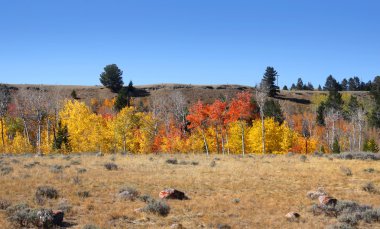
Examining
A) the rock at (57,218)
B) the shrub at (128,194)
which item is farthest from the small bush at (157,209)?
the rock at (57,218)

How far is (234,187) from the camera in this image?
74.5 ft

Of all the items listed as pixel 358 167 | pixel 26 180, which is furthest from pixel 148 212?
pixel 358 167

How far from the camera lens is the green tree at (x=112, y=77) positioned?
12419 cm

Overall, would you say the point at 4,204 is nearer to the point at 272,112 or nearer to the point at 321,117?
the point at 272,112

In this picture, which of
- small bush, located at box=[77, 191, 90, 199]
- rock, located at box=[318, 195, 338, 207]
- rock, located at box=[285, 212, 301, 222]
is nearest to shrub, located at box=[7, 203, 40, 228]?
small bush, located at box=[77, 191, 90, 199]

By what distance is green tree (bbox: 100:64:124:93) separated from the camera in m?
124

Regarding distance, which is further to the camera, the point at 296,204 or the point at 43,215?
the point at 296,204

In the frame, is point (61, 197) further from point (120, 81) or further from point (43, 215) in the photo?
point (120, 81)

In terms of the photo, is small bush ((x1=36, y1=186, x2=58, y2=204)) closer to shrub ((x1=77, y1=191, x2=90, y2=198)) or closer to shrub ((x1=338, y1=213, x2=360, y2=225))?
shrub ((x1=77, y1=191, x2=90, y2=198))

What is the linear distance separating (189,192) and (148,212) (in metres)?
5.47

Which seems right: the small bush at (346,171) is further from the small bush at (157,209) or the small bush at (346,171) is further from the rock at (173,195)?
the small bush at (157,209)

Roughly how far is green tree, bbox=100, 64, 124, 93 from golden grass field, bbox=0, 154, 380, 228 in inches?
3718

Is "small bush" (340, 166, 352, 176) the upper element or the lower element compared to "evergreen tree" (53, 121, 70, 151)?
upper

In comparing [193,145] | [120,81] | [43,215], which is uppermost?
[120,81]
